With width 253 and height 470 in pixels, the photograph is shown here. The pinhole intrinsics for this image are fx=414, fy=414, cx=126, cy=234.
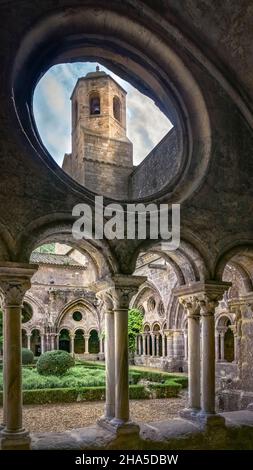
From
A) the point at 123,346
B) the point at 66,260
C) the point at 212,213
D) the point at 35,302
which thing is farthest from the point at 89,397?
the point at 66,260

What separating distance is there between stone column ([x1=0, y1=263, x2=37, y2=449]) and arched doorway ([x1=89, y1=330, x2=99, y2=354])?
19.9m

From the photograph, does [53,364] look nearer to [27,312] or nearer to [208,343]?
[208,343]

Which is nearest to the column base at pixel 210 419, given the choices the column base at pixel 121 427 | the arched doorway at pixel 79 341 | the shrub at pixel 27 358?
the column base at pixel 121 427

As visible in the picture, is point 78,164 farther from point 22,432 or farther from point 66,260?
point 22,432

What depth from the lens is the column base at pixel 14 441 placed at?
15.0ft

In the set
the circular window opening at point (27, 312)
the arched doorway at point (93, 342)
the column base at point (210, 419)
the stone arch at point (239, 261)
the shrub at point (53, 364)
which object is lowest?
the arched doorway at point (93, 342)

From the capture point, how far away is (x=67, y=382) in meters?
11.4

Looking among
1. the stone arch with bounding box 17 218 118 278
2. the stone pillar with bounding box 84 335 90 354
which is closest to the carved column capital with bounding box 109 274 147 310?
the stone arch with bounding box 17 218 118 278

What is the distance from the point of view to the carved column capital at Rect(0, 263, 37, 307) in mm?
4887

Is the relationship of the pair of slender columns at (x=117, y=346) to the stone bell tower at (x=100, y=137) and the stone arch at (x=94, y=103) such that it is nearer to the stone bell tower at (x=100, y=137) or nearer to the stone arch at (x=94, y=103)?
the stone bell tower at (x=100, y=137)

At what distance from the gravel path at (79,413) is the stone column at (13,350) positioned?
9.07 ft

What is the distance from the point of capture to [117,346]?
547 cm

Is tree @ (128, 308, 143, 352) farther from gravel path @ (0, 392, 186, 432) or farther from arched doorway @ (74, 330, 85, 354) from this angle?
gravel path @ (0, 392, 186, 432)

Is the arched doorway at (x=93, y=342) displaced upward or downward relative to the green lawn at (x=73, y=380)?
downward
